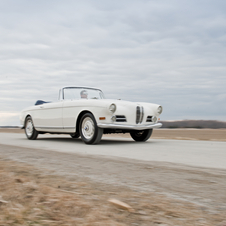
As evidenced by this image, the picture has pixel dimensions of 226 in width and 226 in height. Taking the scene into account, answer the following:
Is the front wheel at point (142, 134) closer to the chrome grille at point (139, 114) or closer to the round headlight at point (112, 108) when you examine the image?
the chrome grille at point (139, 114)

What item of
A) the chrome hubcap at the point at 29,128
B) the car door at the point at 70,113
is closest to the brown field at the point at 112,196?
the car door at the point at 70,113

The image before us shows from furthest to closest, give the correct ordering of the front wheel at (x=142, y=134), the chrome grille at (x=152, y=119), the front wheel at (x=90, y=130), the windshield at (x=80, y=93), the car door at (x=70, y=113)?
the windshield at (x=80, y=93)
the front wheel at (x=142, y=134)
the chrome grille at (x=152, y=119)
the car door at (x=70, y=113)
the front wheel at (x=90, y=130)

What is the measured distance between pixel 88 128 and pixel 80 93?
6.98ft

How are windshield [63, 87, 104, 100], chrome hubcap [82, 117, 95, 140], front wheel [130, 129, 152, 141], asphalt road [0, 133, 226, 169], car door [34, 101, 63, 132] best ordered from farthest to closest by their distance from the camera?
1. windshield [63, 87, 104, 100]
2. front wheel [130, 129, 152, 141]
3. car door [34, 101, 63, 132]
4. chrome hubcap [82, 117, 95, 140]
5. asphalt road [0, 133, 226, 169]

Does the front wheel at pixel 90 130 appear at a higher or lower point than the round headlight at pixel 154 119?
lower

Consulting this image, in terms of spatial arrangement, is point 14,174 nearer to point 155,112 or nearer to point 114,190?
point 114,190

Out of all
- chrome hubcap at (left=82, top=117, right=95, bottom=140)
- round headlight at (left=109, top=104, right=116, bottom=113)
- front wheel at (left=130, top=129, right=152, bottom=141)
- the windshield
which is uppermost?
the windshield

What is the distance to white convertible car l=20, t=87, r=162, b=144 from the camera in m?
7.38

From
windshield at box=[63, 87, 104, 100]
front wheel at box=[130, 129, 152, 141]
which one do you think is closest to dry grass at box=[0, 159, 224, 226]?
front wheel at box=[130, 129, 152, 141]

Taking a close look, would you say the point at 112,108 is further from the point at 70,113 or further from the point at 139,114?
the point at 70,113

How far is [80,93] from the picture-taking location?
374 inches

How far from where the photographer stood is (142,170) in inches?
142

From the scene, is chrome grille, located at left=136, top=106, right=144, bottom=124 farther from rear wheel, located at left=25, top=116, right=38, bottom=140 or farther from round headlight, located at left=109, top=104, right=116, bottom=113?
rear wheel, located at left=25, top=116, right=38, bottom=140

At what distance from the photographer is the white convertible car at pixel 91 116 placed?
7.38 m
